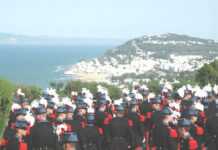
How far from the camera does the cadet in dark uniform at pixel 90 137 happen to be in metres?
12.3

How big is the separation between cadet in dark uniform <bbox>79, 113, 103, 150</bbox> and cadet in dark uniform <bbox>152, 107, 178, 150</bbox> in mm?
1192

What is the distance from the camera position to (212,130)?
12.8 m

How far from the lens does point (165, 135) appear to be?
12.4 m

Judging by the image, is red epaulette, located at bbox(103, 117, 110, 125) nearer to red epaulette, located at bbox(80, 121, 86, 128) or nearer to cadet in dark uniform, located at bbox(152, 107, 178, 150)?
red epaulette, located at bbox(80, 121, 86, 128)

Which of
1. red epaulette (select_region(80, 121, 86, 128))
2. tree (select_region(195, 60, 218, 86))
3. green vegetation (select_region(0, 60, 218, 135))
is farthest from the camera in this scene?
tree (select_region(195, 60, 218, 86))

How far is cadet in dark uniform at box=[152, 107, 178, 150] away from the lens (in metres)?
12.1

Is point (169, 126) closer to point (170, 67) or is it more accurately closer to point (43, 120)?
point (43, 120)

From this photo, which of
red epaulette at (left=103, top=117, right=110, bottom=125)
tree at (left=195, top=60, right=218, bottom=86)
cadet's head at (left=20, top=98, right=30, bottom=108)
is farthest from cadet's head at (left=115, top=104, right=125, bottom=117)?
tree at (left=195, top=60, right=218, bottom=86)

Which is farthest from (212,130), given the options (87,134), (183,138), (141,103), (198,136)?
(141,103)

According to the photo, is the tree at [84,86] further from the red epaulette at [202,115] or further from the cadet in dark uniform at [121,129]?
Answer: the cadet in dark uniform at [121,129]

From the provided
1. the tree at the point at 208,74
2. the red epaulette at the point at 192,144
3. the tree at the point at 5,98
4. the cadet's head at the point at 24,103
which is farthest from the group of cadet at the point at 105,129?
the tree at the point at 208,74

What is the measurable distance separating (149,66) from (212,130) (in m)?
174

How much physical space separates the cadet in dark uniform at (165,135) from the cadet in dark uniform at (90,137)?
3.91ft

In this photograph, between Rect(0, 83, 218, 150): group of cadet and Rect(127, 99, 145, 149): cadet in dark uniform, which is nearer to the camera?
Rect(0, 83, 218, 150): group of cadet
